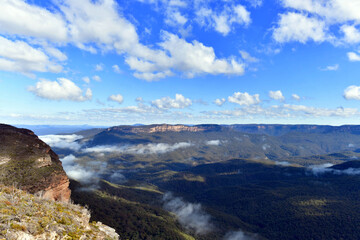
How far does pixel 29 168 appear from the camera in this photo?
9769 centimetres

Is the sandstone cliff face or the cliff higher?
the cliff

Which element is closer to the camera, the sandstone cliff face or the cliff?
the cliff

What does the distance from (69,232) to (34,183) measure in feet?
293

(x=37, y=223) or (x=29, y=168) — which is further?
(x=29, y=168)

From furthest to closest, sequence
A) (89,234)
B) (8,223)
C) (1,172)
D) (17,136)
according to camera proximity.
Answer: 1. (17,136)
2. (1,172)
3. (89,234)
4. (8,223)

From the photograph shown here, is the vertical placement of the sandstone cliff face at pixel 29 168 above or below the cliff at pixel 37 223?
below

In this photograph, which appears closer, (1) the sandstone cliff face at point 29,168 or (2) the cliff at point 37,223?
(2) the cliff at point 37,223

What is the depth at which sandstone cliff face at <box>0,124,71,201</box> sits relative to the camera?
87.8 meters

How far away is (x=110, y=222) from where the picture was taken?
513ft

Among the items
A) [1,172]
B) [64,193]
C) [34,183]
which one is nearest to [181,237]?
[64,193]

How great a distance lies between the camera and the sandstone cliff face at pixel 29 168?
87812 mm

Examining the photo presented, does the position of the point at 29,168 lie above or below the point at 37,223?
below

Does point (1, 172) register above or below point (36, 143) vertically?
below

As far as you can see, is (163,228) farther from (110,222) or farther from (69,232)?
Result: (69,232)
